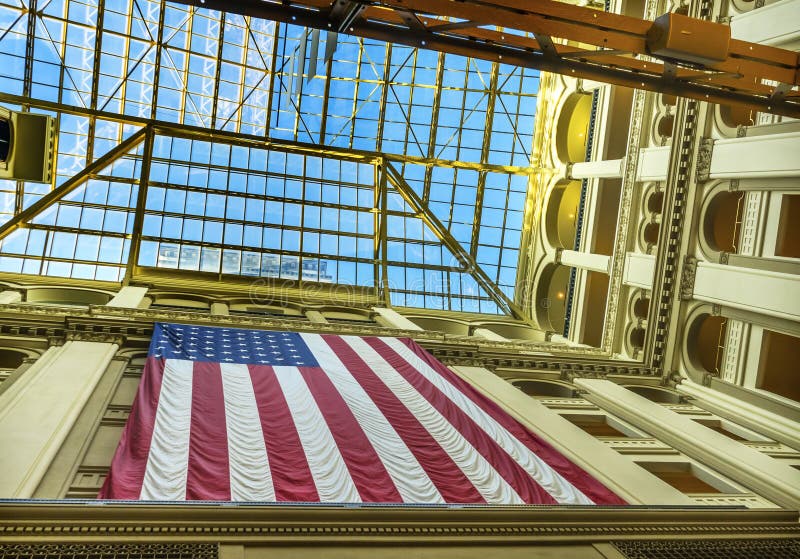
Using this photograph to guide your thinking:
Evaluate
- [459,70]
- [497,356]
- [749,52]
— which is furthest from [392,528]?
[459,70]

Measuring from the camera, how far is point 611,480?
1262 cm

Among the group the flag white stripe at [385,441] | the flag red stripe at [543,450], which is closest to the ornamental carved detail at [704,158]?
the flag red stripe at [543,450]

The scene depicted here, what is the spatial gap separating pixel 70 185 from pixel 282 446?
2121 cm

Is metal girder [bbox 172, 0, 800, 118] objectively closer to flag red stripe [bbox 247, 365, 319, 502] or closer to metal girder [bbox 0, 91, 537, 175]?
flag red stripe [bbox 247, 365, 319, 502]

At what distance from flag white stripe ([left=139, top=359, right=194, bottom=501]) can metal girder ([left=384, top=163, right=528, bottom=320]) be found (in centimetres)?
1873

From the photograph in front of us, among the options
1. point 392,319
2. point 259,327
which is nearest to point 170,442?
point 259,327

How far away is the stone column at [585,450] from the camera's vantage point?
12.2 meters

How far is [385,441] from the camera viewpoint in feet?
39.6

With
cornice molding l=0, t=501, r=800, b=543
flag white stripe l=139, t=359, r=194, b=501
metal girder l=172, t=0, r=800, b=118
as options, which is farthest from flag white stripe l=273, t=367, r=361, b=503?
metal girder l=172, t=0, r=800, b=118

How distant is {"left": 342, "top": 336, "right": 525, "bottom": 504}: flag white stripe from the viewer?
A: 10.9m

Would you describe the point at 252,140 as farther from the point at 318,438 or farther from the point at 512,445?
the point at 512,445

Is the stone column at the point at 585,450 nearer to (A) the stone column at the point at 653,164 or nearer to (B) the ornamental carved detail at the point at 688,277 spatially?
(B) the ornamental carved detail at the point at 688,277

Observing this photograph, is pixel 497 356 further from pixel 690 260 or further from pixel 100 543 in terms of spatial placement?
→ pixel 100 543

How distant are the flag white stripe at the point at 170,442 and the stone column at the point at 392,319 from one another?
10.3 metres
